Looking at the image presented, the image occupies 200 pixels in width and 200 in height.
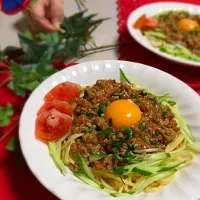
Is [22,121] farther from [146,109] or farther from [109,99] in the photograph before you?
[146,109]

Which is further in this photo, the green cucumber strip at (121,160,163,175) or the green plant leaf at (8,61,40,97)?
the green plant leaf at (8,61,40,97)

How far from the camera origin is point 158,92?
101 inches

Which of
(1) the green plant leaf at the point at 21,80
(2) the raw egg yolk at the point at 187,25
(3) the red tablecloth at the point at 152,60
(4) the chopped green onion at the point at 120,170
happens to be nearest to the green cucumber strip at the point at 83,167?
(4) the chopped green onion at the point at 120,170

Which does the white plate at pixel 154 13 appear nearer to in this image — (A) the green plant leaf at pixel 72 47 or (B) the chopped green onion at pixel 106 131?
(A) the green plant leaf at pixel 72 47

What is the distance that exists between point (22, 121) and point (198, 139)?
1048mm

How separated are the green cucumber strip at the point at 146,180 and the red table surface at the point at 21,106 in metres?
0.47

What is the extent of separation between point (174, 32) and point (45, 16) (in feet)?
3.86

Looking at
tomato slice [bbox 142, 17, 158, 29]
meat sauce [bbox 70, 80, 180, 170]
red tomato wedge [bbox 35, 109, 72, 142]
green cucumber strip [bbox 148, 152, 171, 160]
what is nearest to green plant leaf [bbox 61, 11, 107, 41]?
tomato slice [bbox 142, 17, 158, 29]

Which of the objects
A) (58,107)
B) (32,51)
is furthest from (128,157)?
(32,51)

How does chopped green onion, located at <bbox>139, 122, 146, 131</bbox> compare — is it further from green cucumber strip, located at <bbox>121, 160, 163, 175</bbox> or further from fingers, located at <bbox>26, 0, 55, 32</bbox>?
fingers, located at <bbox>26, 0, 55, 32</bbox>

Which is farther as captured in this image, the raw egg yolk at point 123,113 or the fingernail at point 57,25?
the fingernail at point 57,25

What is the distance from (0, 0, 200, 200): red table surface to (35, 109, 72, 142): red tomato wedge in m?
0.24

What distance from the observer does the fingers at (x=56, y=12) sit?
3.14 m

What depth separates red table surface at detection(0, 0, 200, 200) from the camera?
2.09m
